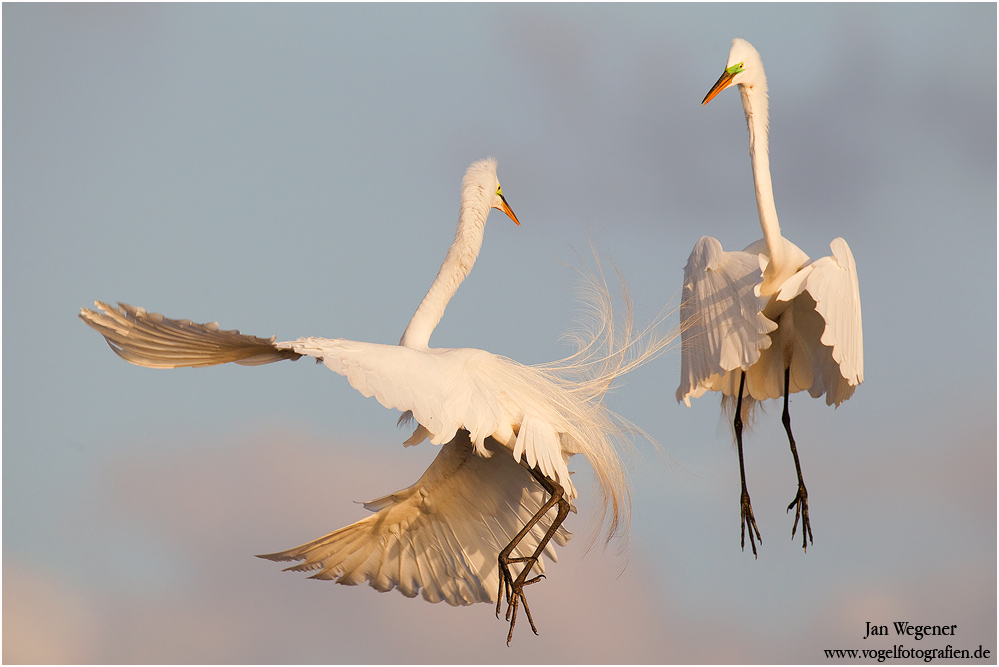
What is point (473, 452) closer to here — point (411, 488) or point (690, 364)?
point (411, 488)

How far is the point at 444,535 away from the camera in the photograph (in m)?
10.1

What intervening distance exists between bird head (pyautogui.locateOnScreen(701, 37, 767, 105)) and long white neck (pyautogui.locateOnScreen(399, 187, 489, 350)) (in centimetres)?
206

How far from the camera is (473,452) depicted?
381 inches

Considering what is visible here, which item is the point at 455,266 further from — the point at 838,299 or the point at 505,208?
the point at 838,299

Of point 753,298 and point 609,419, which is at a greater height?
point 753,298

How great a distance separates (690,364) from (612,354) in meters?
0.67

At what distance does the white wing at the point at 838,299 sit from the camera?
352 inches

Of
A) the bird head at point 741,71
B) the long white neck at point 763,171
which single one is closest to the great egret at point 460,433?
the long white neck at point 763,171

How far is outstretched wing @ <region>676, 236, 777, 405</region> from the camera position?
9.20m

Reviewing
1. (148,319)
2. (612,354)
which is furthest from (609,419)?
(148,319)

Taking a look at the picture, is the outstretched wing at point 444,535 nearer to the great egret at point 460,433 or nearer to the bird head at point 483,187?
the great egret at point 460,433

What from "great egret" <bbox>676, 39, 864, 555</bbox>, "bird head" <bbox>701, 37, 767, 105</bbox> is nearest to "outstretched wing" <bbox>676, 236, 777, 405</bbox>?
"great egret" <bbox>676, 39, 864, 555</bbox>

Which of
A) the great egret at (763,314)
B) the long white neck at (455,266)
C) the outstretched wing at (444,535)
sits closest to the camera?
the great egret at (763,314)

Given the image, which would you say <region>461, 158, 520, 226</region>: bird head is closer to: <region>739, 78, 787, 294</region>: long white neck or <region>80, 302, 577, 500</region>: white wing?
<region>80, 302, 577, 500</region>: white wing
